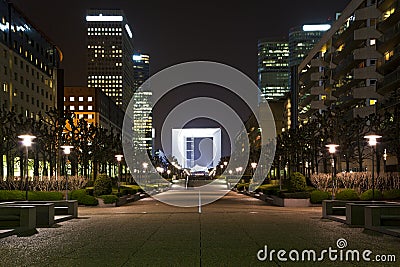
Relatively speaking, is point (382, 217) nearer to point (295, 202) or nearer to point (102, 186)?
point (295, 202)

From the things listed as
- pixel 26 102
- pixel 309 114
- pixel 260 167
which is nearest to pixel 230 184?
pixel 260 167

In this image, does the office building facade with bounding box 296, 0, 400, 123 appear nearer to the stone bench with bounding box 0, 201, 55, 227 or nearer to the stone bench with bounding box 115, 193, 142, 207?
the stone bench with bounding box 115, 193, 142, 207

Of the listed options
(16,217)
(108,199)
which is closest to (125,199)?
(108,199)

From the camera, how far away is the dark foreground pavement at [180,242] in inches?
612

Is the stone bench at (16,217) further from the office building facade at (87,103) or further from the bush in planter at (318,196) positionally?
the office building facade at (87,103)

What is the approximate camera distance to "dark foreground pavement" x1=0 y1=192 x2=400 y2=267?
51.0ft

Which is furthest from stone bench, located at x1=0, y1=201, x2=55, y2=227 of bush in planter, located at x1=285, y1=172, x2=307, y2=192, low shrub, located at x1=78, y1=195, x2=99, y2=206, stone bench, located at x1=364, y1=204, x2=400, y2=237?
bush in planter, located at x1=285, y1=172, x2=307, y2=192

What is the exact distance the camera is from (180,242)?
19.8 metres

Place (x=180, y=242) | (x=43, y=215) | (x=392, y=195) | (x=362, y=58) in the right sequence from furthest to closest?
(x=362, y=58)
(x=392, y=195)
(x=43, y=215)
(x=180, y=242)

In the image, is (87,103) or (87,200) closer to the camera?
(87,200)

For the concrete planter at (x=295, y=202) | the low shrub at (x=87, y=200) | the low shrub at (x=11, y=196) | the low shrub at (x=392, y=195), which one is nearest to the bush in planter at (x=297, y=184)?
the concrete planter at (x=295, y=202)

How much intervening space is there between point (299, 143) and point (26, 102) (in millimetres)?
57003

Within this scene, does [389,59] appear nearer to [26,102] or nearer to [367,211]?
[367,211]

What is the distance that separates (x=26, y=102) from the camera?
4412 inches
